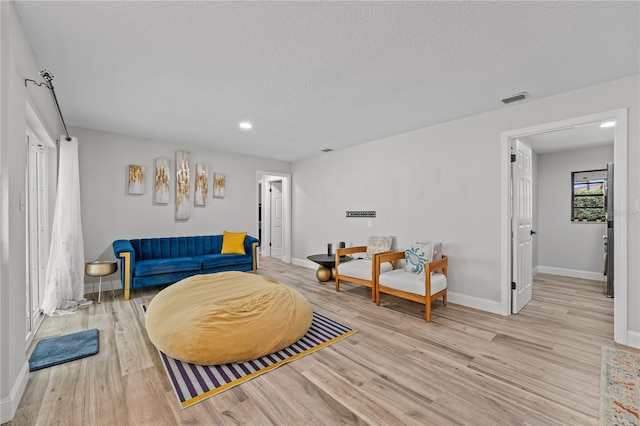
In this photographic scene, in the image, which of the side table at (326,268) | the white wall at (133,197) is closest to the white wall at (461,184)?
the side table at (326,268)

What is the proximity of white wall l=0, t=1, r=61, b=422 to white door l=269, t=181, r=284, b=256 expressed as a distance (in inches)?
223

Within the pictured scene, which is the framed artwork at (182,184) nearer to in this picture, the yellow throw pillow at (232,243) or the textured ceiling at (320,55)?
the yellow throw pillow at (232,243)

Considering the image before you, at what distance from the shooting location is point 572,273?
5.12 meters

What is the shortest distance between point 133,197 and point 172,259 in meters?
1.30

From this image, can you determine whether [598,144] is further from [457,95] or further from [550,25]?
[550,25]

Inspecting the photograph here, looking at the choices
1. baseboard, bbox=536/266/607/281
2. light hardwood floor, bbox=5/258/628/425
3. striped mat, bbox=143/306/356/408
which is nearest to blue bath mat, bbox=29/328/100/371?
light hardwood floor, bbox=5/258/628/425

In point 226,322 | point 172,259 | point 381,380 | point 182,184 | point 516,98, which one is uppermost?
point 516,98

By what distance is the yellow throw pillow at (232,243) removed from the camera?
5.07 metres

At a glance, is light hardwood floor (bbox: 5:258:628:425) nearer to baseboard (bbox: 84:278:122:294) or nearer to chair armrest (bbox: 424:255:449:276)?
chair armrest (bbox: 424:255:449:276)

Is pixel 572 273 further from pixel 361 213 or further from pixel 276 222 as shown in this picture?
pixel 276 222

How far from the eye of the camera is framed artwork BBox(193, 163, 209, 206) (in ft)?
17.1

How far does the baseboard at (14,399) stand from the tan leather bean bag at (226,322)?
76 cm

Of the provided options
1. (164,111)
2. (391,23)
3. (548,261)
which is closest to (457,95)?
(391,23)

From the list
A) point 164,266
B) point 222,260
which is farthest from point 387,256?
point 164,266
